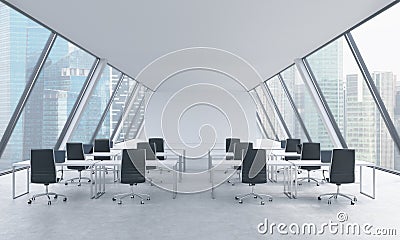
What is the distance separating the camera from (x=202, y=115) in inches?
762

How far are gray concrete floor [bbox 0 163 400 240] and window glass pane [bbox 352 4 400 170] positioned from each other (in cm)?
186

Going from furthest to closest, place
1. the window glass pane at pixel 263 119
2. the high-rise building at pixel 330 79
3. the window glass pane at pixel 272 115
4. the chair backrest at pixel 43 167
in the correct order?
the window glass pane at pixel 263 119 → the window glass pane at pixel 272 115 → the high-rise building at pixel 330 79 → the chair backrest at pixel 43 167

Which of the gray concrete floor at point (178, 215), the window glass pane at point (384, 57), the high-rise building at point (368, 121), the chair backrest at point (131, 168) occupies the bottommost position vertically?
the gray concrete floor at point (178, 215)

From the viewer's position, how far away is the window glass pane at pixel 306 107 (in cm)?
1230

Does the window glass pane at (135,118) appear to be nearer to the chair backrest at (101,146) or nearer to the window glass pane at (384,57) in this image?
the chair backrest at (101,146)

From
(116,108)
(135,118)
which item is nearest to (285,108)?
(116,108)

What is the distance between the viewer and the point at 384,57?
8.98m

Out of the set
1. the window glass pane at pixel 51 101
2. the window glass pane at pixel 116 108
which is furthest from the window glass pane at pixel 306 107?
the window glass pane at pixel 51 101

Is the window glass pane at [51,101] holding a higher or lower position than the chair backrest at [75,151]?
→ higher

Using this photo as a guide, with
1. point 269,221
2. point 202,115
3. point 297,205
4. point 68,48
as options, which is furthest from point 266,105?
point 269,221

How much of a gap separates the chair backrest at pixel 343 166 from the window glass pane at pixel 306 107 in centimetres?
483

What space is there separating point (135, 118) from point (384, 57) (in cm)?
1273

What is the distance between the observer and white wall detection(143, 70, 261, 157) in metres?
19.2

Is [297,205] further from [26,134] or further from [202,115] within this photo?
[202,115]
